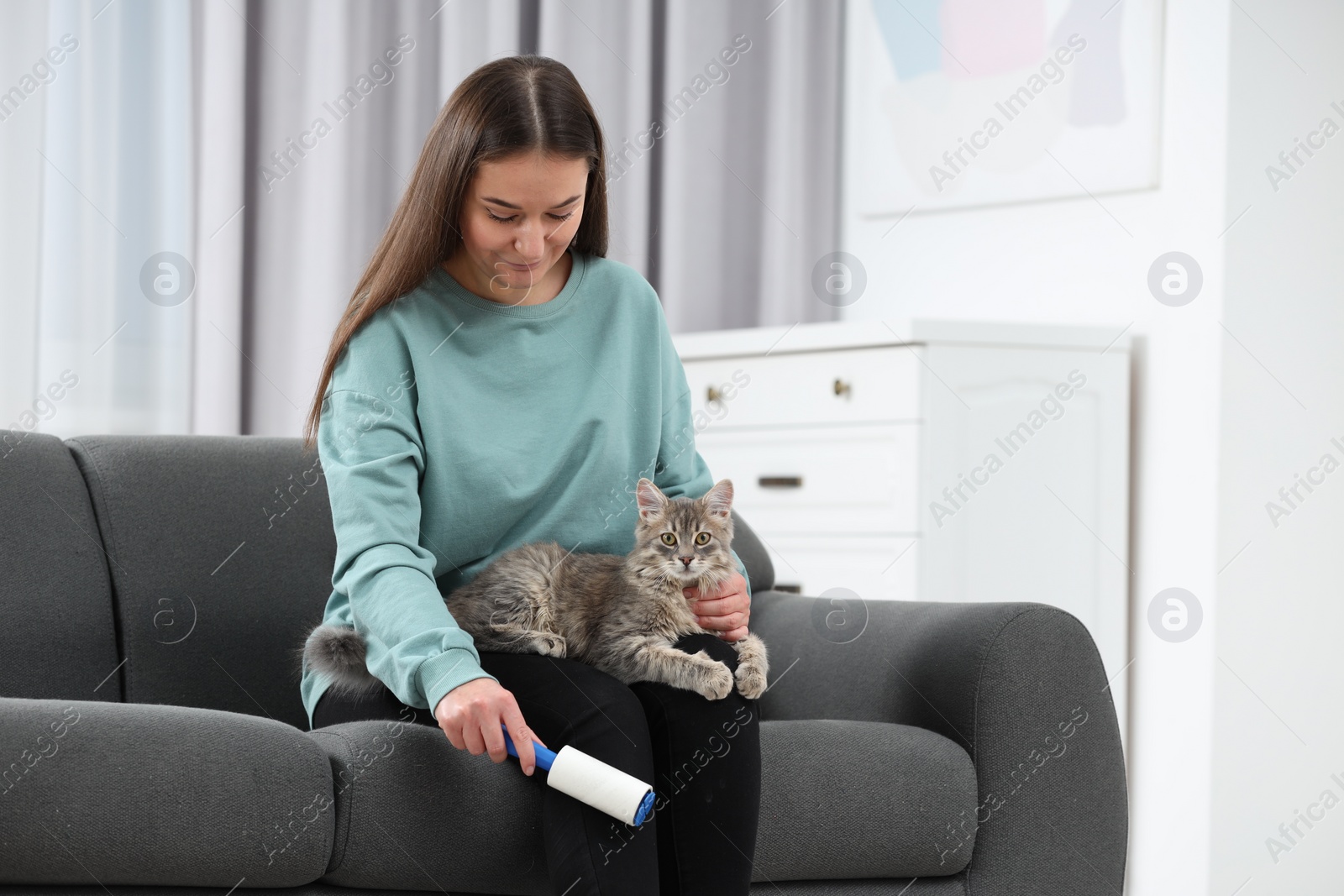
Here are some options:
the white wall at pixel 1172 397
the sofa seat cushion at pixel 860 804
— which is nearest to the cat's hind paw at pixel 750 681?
the sofa seat cushion at pixel 860 804

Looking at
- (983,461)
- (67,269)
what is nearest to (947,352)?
(983,461)

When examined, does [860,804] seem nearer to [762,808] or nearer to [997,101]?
[762,808]

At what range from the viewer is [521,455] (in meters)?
1.55

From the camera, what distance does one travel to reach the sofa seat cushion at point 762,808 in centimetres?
132

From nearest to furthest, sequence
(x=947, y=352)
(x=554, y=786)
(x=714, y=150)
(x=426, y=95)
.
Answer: (x=554, y=786) → (x=947, y=352) → (x=426, y=95) → (x=714, y=150)

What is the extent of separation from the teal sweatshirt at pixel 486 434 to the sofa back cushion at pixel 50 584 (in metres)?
→ 0.34

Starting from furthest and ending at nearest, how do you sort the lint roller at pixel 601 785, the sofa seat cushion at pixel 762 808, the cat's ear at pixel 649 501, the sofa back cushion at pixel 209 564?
the sofa back cushion at pixel 209 564, the cat's ear at pixel 649 501, the sofa seat cushion at pixel 762 808, the lint roller at pixel 601 785

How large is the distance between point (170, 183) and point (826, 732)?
170 centimetres

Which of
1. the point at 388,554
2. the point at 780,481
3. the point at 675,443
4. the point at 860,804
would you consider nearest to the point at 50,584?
the point at 388,554

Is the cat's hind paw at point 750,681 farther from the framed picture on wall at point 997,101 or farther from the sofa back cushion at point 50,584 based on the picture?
the framed picture on wall at point 997,101

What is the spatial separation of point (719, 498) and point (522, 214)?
1.40ft

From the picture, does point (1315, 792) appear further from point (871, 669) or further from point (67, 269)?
point (67, 269)

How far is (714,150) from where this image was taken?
11.1ft

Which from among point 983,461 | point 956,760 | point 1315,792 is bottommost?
point 1315,792
